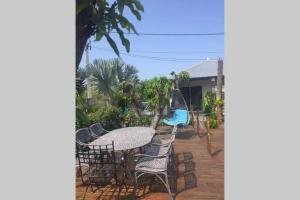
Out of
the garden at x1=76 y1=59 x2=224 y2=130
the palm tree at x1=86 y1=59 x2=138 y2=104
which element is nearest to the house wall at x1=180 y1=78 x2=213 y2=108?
the garden at x1=76 y1=59 x2=224 y2=130

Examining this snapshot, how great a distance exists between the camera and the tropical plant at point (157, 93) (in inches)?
251

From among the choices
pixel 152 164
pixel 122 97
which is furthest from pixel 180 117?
pixel 152 164

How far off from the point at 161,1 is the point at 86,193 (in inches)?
92.0

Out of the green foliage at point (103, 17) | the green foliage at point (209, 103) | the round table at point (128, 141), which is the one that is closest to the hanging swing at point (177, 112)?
the green foliage at point (209, 103)

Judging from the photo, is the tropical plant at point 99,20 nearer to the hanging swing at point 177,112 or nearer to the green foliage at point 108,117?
the green foliage at point 108,117

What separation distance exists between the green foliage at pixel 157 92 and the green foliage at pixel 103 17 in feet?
14.6

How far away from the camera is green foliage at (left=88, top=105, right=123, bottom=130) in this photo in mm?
5621

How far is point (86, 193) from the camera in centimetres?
286

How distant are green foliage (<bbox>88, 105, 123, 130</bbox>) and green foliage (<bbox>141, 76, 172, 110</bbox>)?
0.85 m
